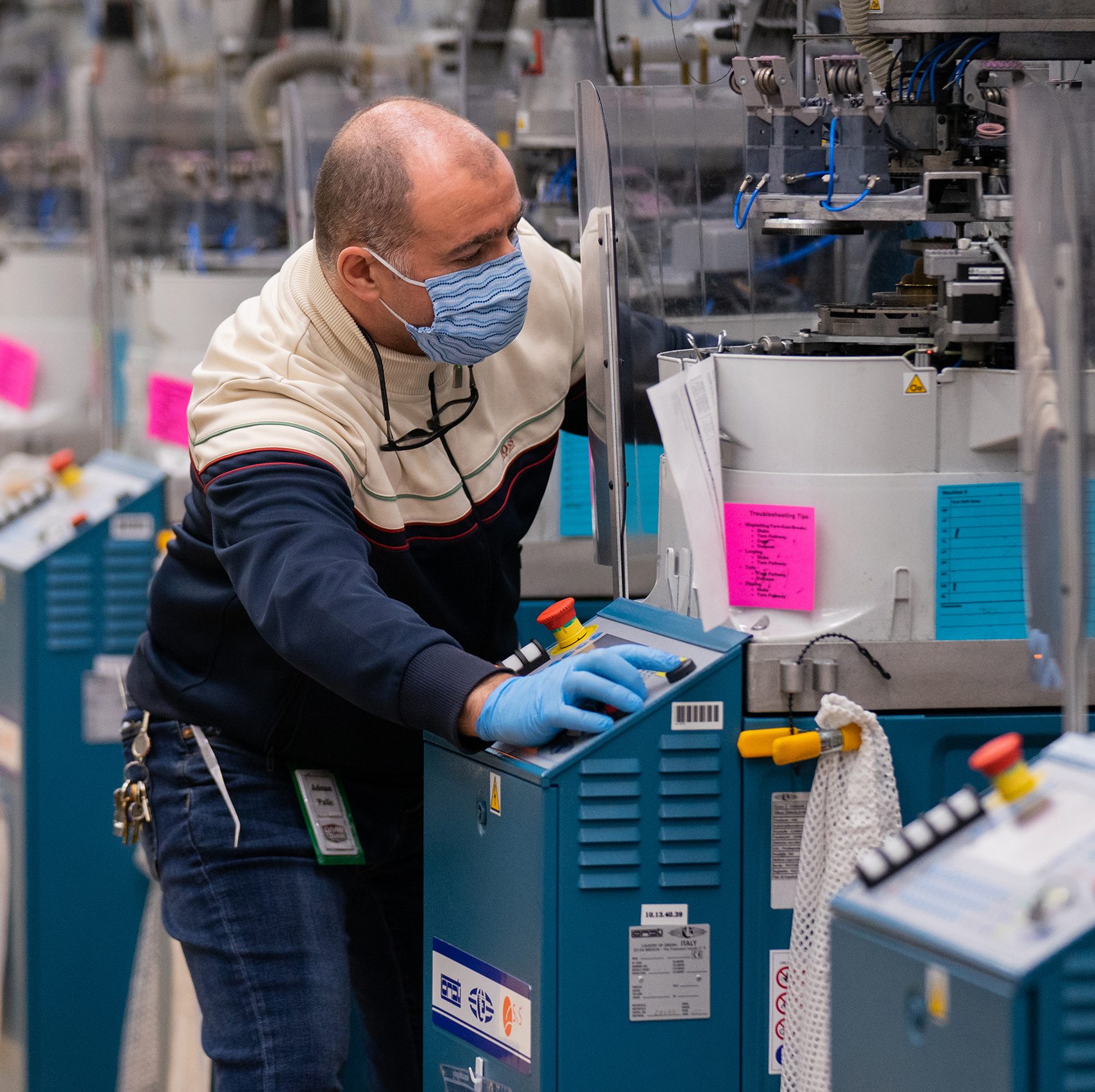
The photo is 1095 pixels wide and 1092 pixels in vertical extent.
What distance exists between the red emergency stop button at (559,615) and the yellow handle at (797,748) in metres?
0.30

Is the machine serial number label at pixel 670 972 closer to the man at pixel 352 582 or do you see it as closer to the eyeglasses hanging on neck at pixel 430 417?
the man at pixel 352 582

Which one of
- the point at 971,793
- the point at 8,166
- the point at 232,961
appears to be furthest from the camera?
the point at 8,166

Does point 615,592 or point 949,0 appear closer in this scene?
point 949,0

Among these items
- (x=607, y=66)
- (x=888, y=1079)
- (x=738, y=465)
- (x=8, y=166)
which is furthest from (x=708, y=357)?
(x=8, y=166)

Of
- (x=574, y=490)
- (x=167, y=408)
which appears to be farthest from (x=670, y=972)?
(x=167, y=408)

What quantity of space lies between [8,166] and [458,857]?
15.2 ft

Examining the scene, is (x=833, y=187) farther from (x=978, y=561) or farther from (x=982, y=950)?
(x=982, y=950)

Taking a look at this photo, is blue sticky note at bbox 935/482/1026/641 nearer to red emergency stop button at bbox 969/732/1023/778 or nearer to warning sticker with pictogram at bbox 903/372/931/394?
warning sticker with pictogram at bbox 903/372/931/394

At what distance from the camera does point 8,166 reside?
5824mm

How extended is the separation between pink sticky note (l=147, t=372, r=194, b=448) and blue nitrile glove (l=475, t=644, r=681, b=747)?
191cm

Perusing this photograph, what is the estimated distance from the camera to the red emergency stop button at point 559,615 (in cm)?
185

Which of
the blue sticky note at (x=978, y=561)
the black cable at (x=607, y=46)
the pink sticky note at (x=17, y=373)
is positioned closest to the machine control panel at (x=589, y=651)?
the blue sticky note at (x=978, y=561)

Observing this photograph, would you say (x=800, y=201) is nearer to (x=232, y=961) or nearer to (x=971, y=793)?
(x=971, y=793)

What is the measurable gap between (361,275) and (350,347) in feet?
0.26
